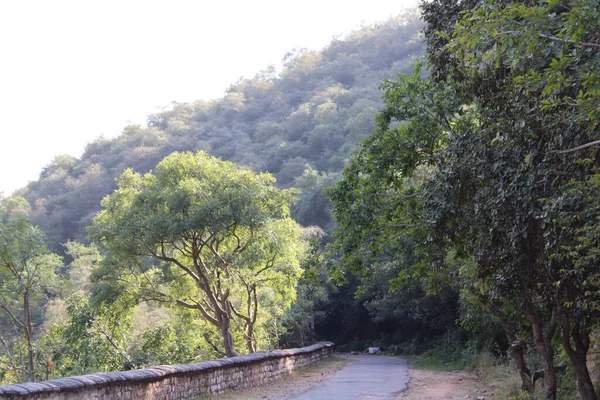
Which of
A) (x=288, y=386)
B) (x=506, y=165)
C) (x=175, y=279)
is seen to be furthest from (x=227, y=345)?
(x=506, y=165)

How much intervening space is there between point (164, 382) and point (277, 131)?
55820 millimetres

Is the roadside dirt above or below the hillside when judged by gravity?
below

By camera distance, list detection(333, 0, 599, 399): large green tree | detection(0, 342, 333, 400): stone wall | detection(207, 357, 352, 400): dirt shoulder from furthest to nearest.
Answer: detection(207, 357, 352, 400): dirt shoulder, detection(0, 342, 333, 400): stone wall, detection(333, 0, 599, 399): large green tree

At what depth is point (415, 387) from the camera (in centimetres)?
1736

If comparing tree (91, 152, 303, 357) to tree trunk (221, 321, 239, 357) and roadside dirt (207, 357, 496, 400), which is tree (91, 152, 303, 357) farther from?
roadside dirt (207, 357, 496, 400)

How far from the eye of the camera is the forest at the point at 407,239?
22.4ft

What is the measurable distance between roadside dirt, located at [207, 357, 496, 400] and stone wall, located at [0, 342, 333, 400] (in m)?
0.35

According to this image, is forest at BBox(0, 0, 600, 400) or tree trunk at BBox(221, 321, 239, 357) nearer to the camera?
forest at BBox(0, 0, 600, 400)

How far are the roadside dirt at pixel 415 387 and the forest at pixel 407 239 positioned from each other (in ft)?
4.59

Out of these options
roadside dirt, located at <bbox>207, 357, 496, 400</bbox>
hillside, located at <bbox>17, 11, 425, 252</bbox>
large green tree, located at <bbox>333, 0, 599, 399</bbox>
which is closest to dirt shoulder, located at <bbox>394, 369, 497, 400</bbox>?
roadside dirt, located at <bbox>207, 357, 496, 400</bbox>

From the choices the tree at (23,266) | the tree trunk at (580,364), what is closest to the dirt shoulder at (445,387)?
the tree trunk at (580,364)

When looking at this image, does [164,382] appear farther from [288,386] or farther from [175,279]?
[175,279]

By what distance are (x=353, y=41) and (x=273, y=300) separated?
6094cm

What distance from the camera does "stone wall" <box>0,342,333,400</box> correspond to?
8026 mm
